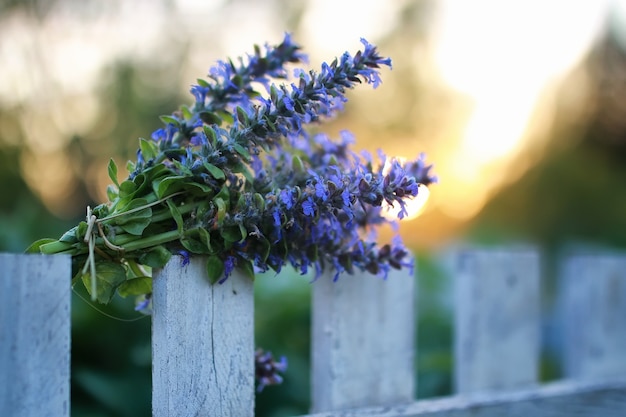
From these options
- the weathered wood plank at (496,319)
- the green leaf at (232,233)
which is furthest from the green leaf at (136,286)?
the weathered wood plank at (496,319)

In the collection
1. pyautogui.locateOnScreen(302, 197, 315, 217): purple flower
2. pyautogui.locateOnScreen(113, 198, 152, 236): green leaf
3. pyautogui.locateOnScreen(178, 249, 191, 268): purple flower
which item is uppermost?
pyautogui.locateOnScreen(302, 197, 315, 217): purple flower

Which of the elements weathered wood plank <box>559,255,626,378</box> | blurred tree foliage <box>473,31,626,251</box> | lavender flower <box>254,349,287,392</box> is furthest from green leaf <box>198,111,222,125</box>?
blurred tree foliage <box>473,31,626,251</box>

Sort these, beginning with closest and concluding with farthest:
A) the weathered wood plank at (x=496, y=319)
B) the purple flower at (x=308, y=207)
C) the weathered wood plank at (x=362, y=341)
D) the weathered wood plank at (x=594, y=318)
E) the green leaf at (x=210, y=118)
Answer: the purple flower at (x=308, y=207) → the green leaf at (x=210, y=118) → the weathered wood plank at (x=362, y=341) → the weathered wood plank at (x=496, y=319) → the weathered wood plank at (x=594, y=318)

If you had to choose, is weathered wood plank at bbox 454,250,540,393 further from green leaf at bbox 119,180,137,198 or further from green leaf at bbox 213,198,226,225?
green leaf at bbox 119,180,137,198

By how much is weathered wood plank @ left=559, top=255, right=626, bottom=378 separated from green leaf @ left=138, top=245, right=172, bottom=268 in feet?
5.75

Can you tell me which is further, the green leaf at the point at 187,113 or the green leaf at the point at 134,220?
the green leaf at the point at 187,113

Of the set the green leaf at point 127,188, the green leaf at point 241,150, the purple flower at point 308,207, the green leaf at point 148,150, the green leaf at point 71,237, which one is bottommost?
the green leaf at point 71,237

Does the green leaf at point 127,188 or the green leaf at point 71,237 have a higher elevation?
the green leaf at point 127,188

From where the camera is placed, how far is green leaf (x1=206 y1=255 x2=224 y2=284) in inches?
54.0

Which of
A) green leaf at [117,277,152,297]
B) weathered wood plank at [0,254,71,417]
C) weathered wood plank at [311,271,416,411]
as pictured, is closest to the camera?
weathered wood plank at [0,254,71,417]

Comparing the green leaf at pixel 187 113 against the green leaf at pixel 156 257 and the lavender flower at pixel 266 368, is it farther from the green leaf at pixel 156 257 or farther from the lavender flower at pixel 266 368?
the lavender flower at pixel 266 368

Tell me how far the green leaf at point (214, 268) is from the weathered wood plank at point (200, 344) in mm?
27

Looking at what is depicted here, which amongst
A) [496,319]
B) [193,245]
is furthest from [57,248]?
[496,319]

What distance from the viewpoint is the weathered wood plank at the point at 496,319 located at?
2.06 meters
